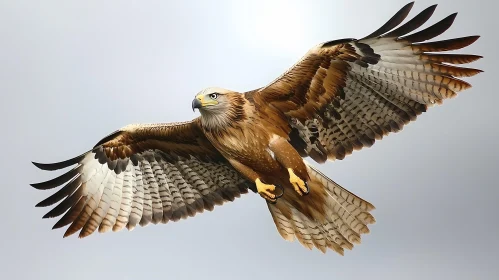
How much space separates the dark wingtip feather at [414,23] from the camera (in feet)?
47.2

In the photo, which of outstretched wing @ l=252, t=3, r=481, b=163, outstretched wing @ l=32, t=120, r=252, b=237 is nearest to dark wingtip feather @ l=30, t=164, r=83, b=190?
outstretched wing @ l=32, t=120, r=252, b=237

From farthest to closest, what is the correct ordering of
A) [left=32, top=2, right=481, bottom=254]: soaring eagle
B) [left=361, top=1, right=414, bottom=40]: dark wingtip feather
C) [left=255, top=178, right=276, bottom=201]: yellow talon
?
1. [left=255, top=178, right=276, bottom=201]: yellow talon
2. [left=32, top=2, right=481, bottom=254]: soaring eagle
3. [left=361, top=1, right=414, bottom=40]: dark wingtip feather

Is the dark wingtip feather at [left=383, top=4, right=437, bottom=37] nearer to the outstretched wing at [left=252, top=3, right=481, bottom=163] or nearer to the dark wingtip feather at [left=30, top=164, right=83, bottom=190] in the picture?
the outstretched wing at [left=252, top=3, right=481, bottom=163]

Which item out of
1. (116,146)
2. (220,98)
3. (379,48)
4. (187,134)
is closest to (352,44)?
(379,48)

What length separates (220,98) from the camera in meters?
15.2

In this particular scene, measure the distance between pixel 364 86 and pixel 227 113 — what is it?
7.15ft

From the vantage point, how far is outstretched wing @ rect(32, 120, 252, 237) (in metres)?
17.3

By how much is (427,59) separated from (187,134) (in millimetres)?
4078

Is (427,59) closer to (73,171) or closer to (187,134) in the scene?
(187,134)

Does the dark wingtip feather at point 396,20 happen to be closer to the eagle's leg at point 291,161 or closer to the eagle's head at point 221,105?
the eagle's leg at point 291,161

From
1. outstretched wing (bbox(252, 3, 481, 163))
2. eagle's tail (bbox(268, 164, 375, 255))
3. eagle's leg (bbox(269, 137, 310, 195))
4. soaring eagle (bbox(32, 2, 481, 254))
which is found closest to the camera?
outstretched wing (bbox(252, 3, 481, 163))

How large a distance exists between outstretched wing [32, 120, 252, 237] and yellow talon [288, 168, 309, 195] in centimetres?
216

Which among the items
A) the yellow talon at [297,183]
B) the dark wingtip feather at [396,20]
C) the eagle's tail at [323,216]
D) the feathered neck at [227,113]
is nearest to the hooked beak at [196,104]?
the feathered neck at [227,113]

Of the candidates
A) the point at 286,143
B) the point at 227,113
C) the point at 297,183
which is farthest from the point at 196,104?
the point at 297,183
